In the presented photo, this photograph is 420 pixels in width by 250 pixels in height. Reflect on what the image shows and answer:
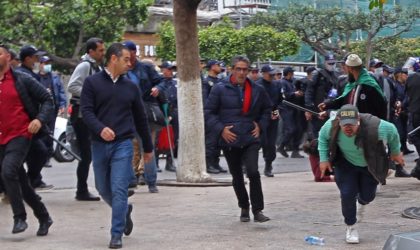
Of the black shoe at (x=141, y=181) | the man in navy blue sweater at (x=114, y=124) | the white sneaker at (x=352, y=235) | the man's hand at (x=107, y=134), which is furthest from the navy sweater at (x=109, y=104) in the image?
the black shoe at (x=141, y=181)

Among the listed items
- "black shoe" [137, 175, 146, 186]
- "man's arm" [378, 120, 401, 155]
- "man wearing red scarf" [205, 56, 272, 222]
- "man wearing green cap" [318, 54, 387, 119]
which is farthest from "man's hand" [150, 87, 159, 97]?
"man's arm" [378, 120, 401, 155]

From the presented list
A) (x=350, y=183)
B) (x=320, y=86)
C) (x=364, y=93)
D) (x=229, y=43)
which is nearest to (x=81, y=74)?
(x=364, y=93)

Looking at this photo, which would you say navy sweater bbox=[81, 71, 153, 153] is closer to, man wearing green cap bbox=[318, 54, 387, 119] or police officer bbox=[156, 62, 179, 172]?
man wearing green cap bbox=[318, 54, 387, 119]

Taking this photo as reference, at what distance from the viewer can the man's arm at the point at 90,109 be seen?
8391mm

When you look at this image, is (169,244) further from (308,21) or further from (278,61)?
(308,21)

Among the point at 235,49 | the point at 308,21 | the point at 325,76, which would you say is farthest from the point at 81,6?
the point at 308,21

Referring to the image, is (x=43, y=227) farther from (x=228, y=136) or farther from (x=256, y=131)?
(x=256, y=131)

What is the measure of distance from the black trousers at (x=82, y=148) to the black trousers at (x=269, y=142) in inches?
163

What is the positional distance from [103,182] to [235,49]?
26706 mm

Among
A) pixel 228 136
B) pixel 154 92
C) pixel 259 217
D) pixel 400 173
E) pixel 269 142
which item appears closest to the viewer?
pixel 228 136

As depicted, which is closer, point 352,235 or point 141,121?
point 352,235

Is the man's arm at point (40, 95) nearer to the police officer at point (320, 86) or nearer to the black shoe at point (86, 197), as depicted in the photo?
the black shoe at point (86, 197)

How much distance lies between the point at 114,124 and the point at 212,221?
1.93 meters

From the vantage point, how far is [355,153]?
8445mm
